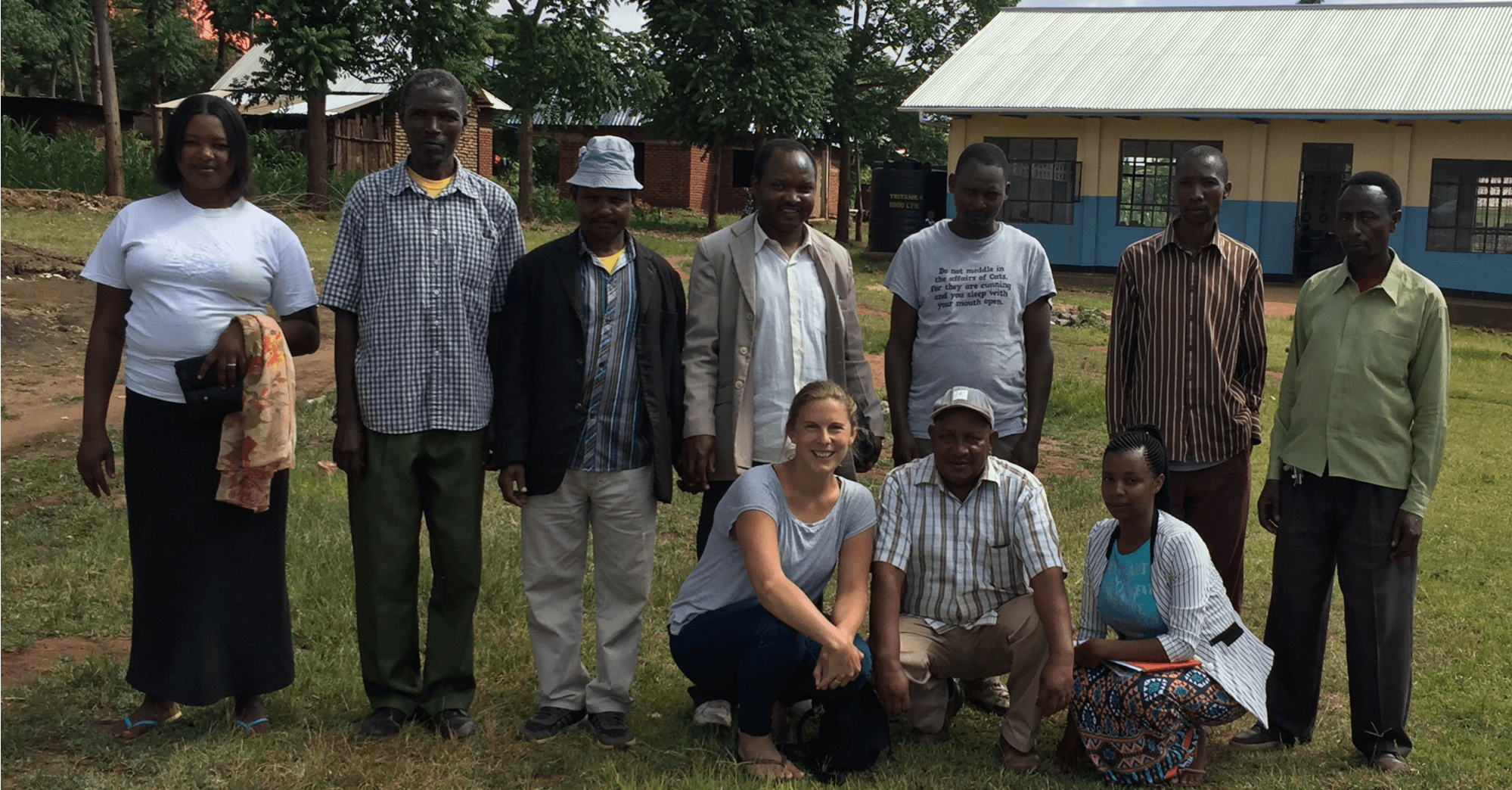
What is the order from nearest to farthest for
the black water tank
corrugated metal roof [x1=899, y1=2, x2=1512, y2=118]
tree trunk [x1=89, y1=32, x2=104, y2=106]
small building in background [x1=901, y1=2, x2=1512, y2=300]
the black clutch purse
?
the black clutch purse
small building in background [x1=901, y1=2, x2=1512, y2=300]
corrugated metal roof [x1=899, y1=2, x2=1512, y2=118]
the black water tank
tree trunk [x1=89, y1=32, x2=104, y2=106]

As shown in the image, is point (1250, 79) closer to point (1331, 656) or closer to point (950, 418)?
point (1331, 656)

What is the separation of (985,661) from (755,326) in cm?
128

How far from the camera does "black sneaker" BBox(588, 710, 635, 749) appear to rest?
4117 millimetres

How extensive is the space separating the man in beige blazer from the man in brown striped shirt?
109cm

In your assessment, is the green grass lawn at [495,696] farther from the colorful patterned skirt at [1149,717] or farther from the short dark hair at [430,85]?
the short dark hair at [430,85]

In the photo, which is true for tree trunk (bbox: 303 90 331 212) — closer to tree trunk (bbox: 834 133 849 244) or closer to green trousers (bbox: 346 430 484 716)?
tree trunk (bbox: 834 133 849 244)

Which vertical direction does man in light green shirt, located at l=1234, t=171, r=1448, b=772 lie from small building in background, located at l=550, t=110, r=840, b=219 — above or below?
below

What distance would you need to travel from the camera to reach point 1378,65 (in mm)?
21219

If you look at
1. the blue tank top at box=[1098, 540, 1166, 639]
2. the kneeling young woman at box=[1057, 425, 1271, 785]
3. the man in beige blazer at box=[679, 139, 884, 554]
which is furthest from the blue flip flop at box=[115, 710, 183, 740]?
the blue tank top at box=[1098, 540, 1166, 639]

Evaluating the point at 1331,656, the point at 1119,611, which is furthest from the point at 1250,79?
the point at 1119,611

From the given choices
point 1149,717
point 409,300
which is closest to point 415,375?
point 409,300

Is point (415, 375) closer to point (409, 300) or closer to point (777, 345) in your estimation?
point (409, 300)

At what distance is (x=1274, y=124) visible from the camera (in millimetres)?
20828

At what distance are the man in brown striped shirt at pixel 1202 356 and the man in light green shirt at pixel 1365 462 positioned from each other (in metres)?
0.22
